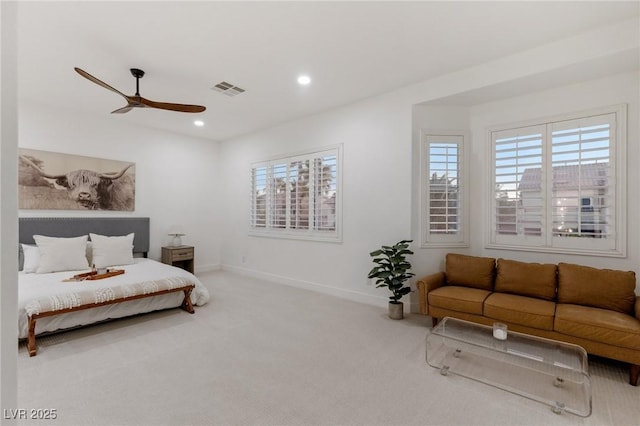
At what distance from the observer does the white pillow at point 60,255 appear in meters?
3.83

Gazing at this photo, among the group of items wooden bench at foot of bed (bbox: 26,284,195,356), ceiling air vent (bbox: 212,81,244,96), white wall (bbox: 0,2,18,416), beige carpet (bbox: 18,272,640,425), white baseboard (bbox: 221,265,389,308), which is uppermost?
ceiling air vent (bbox: 212,81,244,96)

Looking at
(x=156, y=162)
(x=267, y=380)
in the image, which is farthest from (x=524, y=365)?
(x=156, y=162)

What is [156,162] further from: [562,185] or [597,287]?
[597,287]

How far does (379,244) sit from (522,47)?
8.79ft

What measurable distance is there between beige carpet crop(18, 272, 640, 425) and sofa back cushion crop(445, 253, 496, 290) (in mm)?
696

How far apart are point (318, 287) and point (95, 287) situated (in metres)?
2.94

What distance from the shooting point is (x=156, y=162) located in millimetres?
Answer: 5715

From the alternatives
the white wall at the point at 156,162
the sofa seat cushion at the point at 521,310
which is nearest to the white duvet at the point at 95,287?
the white wall at the point at 156,162

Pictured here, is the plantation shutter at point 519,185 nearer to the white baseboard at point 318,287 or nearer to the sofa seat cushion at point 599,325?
the sofa seat cushion at point 599,325

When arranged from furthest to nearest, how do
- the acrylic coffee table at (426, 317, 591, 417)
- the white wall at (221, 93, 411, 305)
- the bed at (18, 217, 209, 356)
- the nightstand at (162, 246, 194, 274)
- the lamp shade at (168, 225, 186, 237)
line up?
the lamp shade at (168, 225, 186, 237), the nightstand at (162, 246, 194, 274), the white wall at (221, 93, 411, 305), the bed at (18, 217, 209, 356), the acrylic coffee table at (426, 317, 591, 417)

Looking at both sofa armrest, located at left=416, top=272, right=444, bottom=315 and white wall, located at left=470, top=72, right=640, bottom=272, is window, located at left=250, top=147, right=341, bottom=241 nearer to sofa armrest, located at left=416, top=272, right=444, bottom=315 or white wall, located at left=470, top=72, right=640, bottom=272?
sofa armrest, located at left=416, top=272, right=444, bottom=315

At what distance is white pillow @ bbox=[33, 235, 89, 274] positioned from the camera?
383 cm

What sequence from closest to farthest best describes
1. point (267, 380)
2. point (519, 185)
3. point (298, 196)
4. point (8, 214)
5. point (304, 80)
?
1. point (8, 214)
2. point (267, 380)
3. point (519, 185)
4. point (304, 80)
5. point (298, 196)

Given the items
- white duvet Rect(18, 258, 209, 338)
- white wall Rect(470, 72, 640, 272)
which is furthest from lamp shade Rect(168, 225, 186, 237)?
white wall Rect(470, 72, 640, 272)
